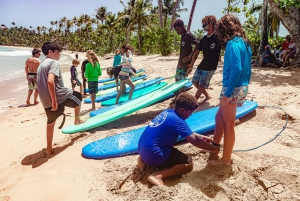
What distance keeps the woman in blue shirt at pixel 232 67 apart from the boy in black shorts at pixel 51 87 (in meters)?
2.27

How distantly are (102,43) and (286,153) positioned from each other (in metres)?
31.0

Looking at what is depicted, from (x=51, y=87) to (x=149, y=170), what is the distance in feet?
5.75

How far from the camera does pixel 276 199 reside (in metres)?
2.28

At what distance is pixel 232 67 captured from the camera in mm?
2314

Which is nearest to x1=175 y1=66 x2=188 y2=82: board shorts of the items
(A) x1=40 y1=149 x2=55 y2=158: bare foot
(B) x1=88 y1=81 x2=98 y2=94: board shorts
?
(B) x1=88 y1=81 x2=98 y2=94: board shorts

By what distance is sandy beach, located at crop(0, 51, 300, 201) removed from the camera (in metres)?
2.39

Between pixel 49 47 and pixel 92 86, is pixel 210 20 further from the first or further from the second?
pixel 92 86

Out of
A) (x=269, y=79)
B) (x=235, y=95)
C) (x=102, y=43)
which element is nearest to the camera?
(x=235, y=95)

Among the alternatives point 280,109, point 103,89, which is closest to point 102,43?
point 103,89

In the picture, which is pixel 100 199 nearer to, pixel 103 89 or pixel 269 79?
pixel 269 79

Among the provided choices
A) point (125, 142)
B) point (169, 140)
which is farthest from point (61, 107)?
point (169, 140)

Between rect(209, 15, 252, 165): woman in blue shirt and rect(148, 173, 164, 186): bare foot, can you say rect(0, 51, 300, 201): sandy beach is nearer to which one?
rect(148, 173, 164, 186): bare foot

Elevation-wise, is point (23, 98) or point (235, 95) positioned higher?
point (235, 95)

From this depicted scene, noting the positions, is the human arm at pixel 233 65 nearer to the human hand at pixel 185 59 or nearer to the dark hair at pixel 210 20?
the dark hair at pixel 210 20
